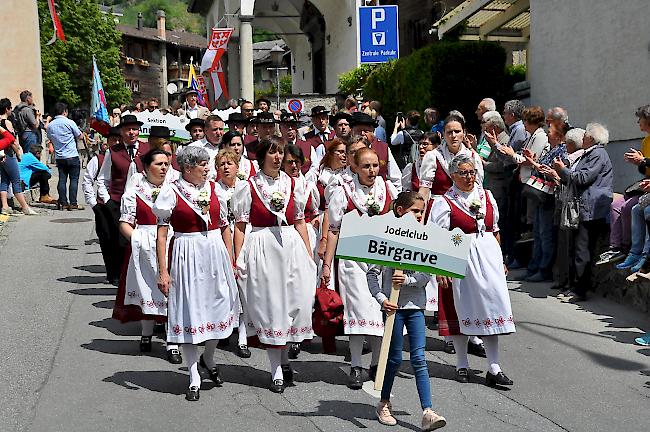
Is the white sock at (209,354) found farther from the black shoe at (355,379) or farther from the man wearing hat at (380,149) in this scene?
the man wearing hat at (380,149)

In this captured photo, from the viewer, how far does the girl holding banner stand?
7082mm

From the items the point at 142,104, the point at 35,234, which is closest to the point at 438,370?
the point at 35,234

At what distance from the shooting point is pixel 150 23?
14562 cm

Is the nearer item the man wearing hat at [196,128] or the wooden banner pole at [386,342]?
the wooden banner pole at [386,342]

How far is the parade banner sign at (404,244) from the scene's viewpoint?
226 inches

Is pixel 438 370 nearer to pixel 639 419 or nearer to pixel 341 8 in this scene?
pixel 639 419

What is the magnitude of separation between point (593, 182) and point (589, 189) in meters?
0.09

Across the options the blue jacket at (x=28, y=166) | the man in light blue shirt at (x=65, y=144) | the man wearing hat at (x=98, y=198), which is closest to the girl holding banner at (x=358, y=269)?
the man wearing hat at (x=98, y=198)

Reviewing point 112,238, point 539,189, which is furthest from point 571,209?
point 112,238

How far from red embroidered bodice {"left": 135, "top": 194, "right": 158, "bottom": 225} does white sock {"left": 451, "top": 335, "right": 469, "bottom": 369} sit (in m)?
3.04

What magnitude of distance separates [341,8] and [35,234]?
69.6 feet

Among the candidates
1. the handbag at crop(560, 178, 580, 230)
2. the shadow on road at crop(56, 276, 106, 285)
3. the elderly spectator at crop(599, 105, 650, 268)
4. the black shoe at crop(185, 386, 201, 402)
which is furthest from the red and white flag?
the black shoe at crop(185, 386, 201, 402)

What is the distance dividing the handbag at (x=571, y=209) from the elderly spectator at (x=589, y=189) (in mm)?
43

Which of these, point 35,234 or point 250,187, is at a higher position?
point 250,187
